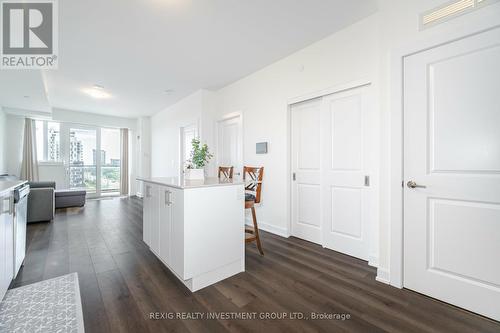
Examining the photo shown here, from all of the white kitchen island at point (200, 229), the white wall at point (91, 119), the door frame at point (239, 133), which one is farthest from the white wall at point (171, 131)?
the white kitchen island at point (200, 229)

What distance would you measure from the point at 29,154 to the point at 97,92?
3328 millimetres

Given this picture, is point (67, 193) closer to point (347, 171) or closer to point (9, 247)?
point (9, 247)

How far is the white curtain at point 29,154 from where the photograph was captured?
612 cm

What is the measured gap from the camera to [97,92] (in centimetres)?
502

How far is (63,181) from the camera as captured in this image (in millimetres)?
6770

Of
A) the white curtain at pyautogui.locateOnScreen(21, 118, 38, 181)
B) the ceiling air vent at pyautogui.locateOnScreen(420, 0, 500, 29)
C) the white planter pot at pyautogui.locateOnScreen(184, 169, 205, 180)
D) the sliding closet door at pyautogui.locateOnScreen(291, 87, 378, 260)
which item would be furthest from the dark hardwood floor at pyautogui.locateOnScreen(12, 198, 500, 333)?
the white curtain at pyautogui.locateOnScreen(21, 118, 38, 181)

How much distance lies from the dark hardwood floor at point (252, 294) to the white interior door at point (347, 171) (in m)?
0.26

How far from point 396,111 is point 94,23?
3530mm

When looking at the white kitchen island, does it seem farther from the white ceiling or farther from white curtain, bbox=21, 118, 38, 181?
white curtain, bbox=21, 118, 38, 181

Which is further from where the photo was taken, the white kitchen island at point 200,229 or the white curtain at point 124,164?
the white curtain at point 124,164

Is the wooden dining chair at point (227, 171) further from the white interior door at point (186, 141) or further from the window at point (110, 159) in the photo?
the window at point (110, 159)

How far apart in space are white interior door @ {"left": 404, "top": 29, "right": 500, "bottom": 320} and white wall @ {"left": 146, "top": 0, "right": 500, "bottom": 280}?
16 centimetres

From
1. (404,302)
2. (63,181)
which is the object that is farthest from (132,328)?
(63,181)

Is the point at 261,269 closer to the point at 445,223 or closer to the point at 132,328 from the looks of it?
the point at 132,328
